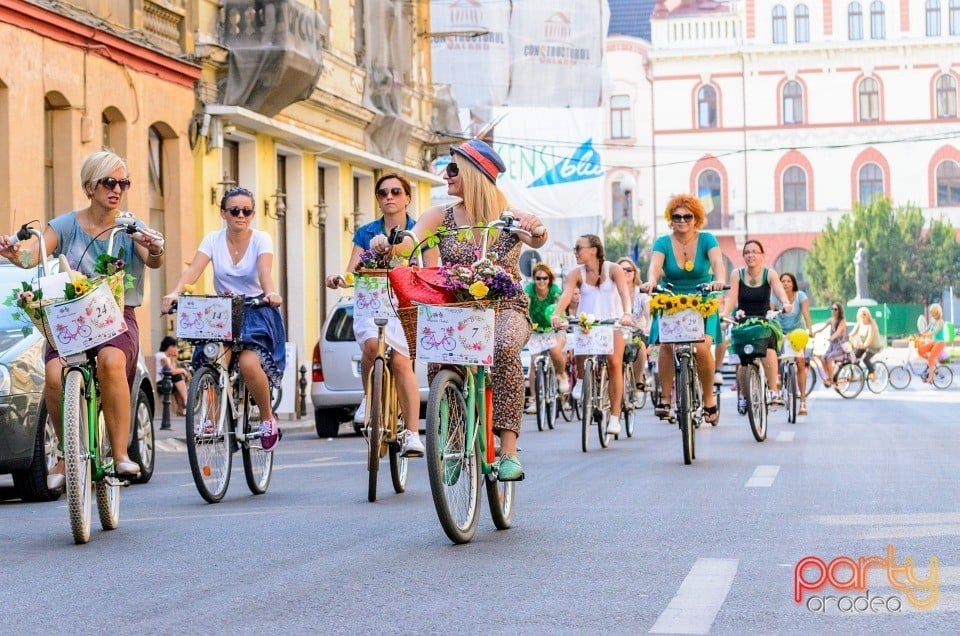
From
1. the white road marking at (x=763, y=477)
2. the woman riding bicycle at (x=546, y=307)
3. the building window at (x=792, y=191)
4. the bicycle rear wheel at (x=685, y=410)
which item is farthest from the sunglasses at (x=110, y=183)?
the building window at (x=792, y=191)

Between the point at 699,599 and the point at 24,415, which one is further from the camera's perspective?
the point at 24,415

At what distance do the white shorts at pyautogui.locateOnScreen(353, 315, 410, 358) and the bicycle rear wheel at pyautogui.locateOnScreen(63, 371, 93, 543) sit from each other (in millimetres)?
2611

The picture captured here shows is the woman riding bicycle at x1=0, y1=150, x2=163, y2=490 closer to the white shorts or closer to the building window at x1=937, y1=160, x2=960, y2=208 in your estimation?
the white shorts

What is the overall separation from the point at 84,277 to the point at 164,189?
56.0ft

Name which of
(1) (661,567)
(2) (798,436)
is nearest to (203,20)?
(2) (798,436)

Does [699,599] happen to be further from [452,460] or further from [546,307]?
[546,307]

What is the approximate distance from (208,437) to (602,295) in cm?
663

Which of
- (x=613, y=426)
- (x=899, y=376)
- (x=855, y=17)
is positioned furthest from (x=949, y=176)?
(x=613, y=426)

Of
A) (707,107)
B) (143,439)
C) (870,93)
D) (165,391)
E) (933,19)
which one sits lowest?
(143,439)

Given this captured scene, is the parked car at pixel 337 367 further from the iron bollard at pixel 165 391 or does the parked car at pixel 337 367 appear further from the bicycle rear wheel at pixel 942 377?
the bicycle rear wheel at pixel 942 377

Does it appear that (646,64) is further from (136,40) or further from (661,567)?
(661,567)

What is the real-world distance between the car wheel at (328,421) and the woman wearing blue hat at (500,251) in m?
11.7

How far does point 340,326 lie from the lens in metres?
19.8

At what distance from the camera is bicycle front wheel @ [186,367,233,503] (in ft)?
33.0
